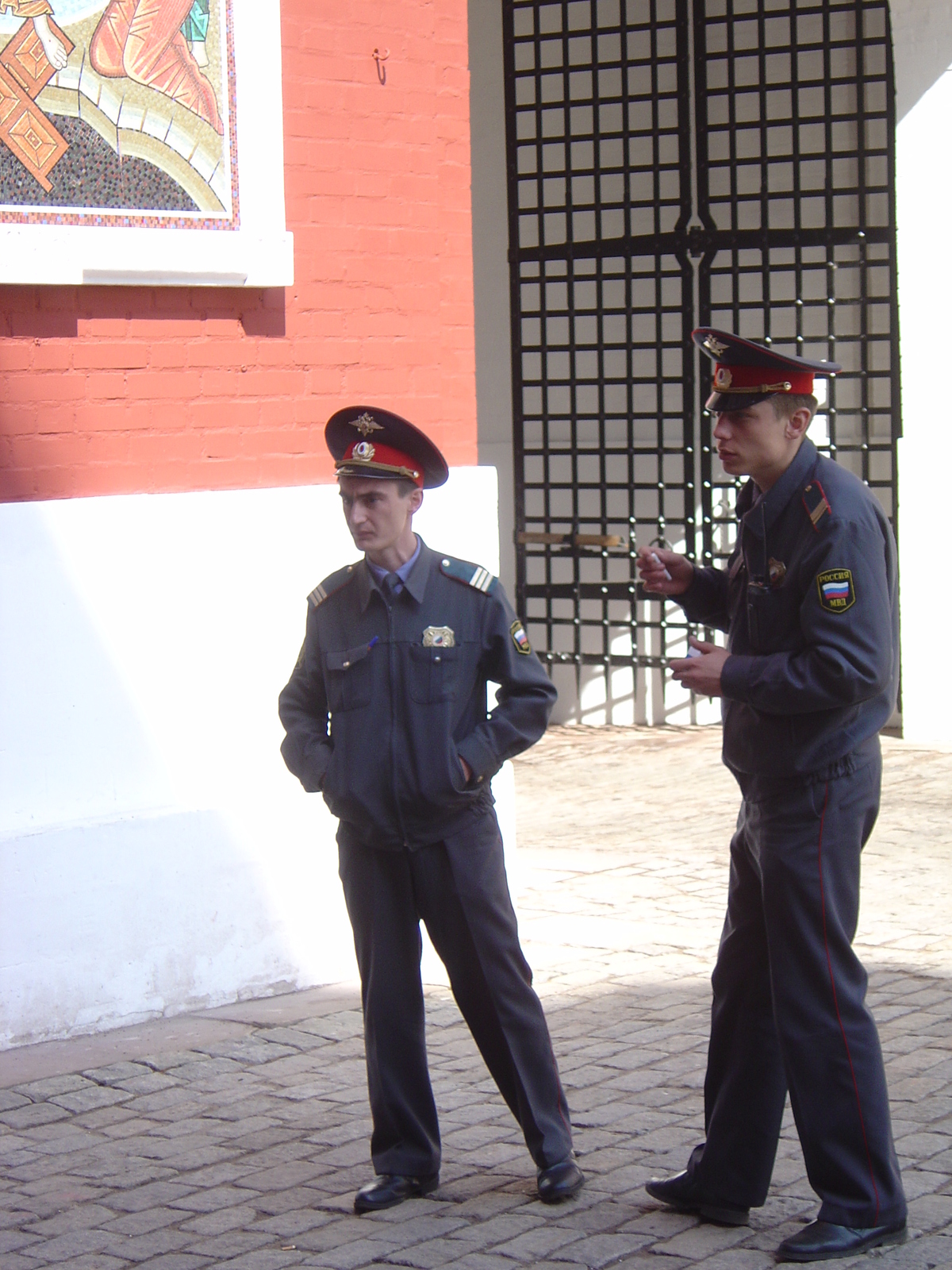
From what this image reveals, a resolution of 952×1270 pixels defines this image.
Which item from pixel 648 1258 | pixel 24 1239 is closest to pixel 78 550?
pixel 24 1239

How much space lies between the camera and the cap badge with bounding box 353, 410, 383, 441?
12.8 feet

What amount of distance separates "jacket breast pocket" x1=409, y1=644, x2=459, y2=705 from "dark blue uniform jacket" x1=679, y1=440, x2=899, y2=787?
1.95 feet

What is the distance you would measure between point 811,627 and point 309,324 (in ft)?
9.25

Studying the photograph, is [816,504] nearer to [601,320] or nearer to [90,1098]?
[90,1098]

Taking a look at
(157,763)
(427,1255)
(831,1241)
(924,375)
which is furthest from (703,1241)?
(924,375)

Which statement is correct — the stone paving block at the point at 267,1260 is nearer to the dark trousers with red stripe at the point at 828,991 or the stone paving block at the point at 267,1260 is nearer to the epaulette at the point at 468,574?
the dark trousers with red stripe at the point at 828,991

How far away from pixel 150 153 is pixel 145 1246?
10.5 ft

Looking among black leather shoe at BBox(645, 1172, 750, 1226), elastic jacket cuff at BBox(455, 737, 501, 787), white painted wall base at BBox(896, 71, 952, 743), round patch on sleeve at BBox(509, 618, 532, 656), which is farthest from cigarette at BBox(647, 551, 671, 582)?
white painted wall base at BBox(896, 71, 952, 743)

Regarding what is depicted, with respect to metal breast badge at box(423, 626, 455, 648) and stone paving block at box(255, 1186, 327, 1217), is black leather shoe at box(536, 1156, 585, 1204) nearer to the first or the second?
stone paving block at box(255, 1186, 327, 1217)

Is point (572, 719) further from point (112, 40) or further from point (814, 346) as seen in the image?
point (112, 40)

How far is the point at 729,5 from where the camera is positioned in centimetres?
1046

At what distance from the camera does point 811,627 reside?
345 centimetres

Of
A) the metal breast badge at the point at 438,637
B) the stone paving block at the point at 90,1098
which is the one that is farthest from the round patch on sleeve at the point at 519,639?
the stone paving block at the point at 90,1098

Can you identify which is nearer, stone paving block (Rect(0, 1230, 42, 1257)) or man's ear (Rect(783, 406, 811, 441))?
man's ear (Rect(783, 406, 811, 441))
